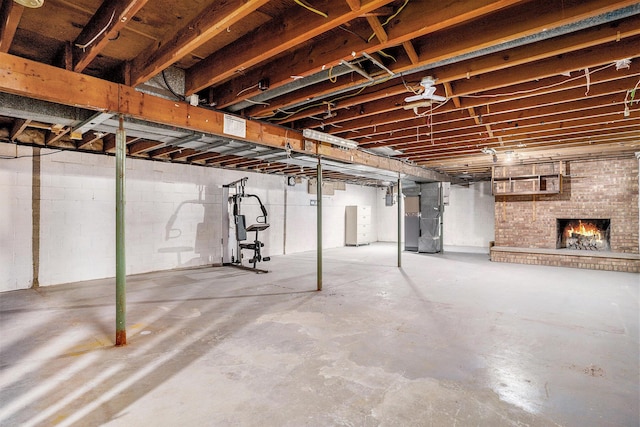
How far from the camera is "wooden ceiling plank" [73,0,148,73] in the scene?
5.85ft

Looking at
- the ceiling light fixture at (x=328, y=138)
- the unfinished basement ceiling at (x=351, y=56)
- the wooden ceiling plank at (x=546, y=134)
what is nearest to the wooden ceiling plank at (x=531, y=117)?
the unfinished basement ceiling at (x=351, y=56)

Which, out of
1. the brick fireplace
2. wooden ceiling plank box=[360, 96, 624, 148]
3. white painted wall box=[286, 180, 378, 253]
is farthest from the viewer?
white painted wall box=[286, 180, 378, 253]

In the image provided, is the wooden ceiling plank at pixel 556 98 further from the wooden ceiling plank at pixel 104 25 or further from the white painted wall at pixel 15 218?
the white painted wall at pixel 15 218

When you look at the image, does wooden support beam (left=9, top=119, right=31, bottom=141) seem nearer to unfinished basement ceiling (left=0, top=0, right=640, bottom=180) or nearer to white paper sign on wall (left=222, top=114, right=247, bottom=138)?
unfinished basement ceiling (left=0, top=0, right=640, bottom=180)

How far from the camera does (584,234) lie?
25.1 ft

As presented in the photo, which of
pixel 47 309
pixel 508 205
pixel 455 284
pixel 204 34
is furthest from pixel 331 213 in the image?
pixel 204 34

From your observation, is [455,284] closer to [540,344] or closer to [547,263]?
[540,344]

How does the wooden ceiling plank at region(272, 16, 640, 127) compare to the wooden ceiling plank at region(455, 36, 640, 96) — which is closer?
the wooden ceiling plank at region(272, 16, 640, 127)

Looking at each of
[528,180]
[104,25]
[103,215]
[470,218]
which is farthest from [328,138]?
[470,218]

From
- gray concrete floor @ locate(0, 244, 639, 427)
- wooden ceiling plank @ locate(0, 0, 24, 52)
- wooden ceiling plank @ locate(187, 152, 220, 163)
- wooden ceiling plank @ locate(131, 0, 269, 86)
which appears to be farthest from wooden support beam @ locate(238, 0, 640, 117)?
wooden ceiling plank @ locate(187, 152, 220, 163)

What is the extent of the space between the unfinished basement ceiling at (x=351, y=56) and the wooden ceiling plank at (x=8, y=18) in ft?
0.04

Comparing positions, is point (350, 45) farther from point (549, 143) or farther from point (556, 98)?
point (549, 143)

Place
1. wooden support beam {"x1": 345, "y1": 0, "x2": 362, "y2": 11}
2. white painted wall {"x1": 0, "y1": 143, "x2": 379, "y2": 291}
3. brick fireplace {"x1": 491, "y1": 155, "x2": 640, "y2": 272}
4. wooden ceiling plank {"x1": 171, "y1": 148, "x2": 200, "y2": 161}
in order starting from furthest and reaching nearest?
brick fireplace {"x1": 491, "y1": 155, "x2": 640, "y2": 272}, wooden ceiling plank {"x1": 171, "y1": 148, "x2": 200, "y2": 161}, white painted wall {"x1": 0, "y1": 143, "x2": 379, "y2": 291}, wooden support beam {"x1": 345, "y1": 0, "x2": 362, "y2": 11}

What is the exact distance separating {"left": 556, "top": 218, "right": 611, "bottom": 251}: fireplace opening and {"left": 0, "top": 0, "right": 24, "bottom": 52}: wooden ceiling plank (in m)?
9.45
